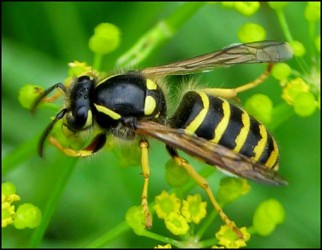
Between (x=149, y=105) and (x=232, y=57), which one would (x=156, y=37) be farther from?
(x=149, y=105)

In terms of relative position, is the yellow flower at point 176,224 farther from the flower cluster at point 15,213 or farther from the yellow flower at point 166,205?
the flower cluster at point 15,213

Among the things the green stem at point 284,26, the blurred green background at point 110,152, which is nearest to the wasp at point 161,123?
the green stem at point 284,26

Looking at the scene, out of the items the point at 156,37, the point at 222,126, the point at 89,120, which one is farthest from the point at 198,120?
the point at 156,37

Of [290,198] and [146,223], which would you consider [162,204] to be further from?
[290,198]

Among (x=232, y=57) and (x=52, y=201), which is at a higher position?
(x=232, y=57)

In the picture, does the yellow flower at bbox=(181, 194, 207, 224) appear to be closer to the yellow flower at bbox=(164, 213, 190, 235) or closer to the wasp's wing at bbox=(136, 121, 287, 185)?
the yellow flower at bbox=(164, 213, 190, 235)

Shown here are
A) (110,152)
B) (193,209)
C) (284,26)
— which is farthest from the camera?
(110,152)

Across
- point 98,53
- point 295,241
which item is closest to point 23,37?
point 98,53
